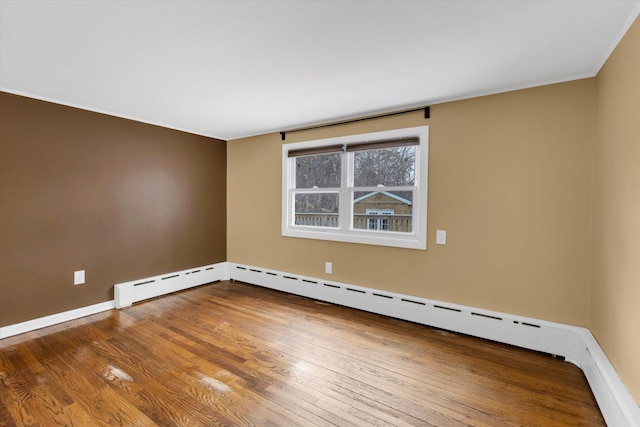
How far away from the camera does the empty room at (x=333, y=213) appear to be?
169cm

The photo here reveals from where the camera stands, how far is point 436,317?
116 inches

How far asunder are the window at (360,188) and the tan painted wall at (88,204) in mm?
1490

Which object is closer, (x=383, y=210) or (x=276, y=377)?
(x=276, y=377)

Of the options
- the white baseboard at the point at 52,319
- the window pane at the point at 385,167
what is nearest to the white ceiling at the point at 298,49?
the window pane at the point at 385,167

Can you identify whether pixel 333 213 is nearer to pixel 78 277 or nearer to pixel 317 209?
pixel 317 209

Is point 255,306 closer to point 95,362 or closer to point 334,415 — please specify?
point 95,362

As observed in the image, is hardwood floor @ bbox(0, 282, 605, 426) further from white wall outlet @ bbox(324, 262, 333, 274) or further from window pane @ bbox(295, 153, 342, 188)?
window pane @ bbox(295, 153, 342, 188)

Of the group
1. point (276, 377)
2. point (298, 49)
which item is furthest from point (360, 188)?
point (276, 377)

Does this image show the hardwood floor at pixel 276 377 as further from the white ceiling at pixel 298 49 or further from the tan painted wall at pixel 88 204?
the white ceiling at pixel 298 49

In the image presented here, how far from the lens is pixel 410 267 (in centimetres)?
311

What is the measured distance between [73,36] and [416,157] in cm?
293

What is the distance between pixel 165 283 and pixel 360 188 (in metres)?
2.87

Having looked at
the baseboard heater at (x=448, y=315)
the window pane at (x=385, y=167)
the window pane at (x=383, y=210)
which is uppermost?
the window pane at (x=385, y=167)

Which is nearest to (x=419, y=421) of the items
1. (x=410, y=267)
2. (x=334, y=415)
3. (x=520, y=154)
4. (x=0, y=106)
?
(x=334, y=415)
